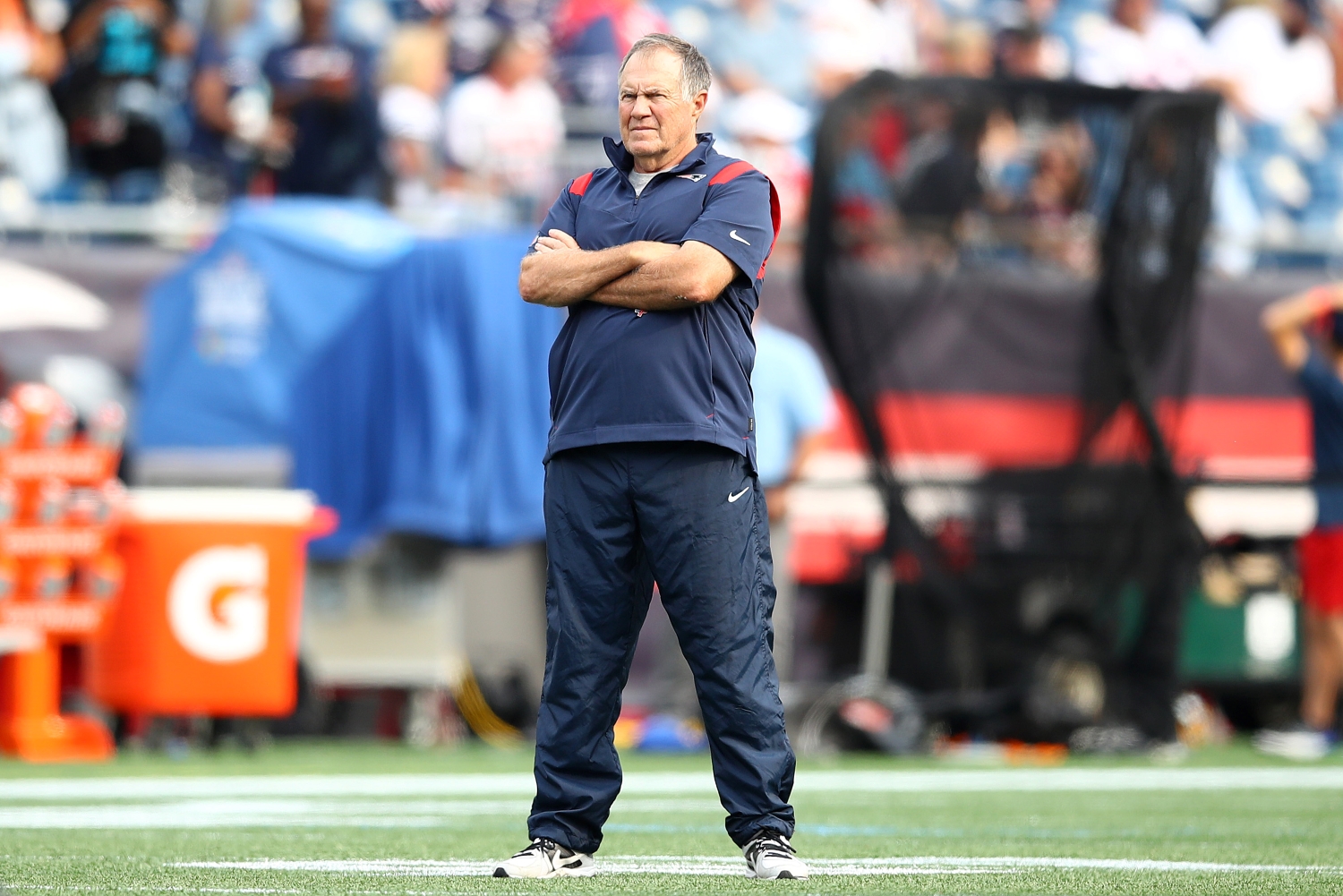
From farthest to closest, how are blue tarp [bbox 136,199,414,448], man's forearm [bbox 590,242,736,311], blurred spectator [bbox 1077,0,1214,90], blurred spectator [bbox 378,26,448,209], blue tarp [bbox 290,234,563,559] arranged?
blurred spectator [bbox 1077,0,1214,90] < blurred spectator [bbox 378,26,448,209] < blue tarp [bbox 136,199,414,448] < blue tarp [bbox 290,234,563,559] < man's forearm [bbox 590,242,736,311]

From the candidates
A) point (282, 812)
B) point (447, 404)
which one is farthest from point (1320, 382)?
point (282, 812)

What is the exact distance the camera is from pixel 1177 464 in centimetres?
1137

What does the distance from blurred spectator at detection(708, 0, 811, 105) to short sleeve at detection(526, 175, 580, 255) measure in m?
10.1

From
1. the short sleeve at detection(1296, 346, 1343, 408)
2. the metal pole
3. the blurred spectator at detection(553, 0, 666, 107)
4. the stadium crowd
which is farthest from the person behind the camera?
the blurred spectator at detection(553, 0, 666, 107)

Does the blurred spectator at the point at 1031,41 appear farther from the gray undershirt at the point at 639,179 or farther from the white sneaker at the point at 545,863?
the white sneaker at the point at 545,863

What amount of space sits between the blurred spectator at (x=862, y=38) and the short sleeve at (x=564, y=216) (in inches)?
400

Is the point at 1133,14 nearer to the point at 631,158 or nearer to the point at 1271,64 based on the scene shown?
the point at 1271,64

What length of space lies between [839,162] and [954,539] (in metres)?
2.00

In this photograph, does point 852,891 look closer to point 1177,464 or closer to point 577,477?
point 577,477

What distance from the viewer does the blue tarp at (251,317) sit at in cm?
1234

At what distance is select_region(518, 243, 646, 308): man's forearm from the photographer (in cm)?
518

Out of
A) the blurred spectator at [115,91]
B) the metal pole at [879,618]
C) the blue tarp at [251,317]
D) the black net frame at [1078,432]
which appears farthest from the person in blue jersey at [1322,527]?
the blurred spectator at [115,91]

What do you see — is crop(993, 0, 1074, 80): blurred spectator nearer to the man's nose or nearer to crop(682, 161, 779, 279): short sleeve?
crop(682, 161, 779, 279): short sleeve

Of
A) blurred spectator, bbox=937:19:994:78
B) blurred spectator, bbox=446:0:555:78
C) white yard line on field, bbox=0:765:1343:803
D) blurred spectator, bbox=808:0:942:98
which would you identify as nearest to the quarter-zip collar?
white yard line on field, bbox=0:765:1343:803
